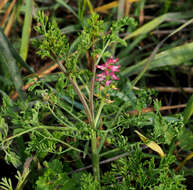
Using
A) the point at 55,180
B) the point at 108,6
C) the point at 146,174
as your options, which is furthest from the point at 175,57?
the point at 55,180

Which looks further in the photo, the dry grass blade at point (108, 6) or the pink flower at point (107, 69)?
the dry grass blade at point (108, 6)

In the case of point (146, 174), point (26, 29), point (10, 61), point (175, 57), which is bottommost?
point (146, 174)

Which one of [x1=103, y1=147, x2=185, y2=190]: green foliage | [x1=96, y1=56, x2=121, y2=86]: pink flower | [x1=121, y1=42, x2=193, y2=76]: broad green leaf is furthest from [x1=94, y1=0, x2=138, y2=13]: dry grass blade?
Result: [x1=103, y1=147, x2=185, y2=190]: green foliage

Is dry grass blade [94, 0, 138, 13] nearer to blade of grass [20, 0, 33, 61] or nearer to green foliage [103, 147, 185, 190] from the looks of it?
blade of grass [20, 0, 33, 61]

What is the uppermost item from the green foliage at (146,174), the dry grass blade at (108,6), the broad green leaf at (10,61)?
the dry grass blade at (108,6)

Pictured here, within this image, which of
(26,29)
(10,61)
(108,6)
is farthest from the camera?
(108,6)

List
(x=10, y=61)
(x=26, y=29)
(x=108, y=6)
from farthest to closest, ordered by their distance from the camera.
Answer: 1. (x=108, y=6)
2. (x=26, y=29)
3. (x=10, y=61)

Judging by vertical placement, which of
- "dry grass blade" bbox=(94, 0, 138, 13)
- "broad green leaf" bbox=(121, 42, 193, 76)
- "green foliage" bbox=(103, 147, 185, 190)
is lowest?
"green foliage" bbox=(103, 147, 185, 190)

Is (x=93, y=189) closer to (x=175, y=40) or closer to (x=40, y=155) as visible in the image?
(x=40, y=155)

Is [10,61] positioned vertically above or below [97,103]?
above

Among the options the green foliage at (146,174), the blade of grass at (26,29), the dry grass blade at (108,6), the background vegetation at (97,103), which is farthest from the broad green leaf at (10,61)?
the dry grass blade at (108,6)

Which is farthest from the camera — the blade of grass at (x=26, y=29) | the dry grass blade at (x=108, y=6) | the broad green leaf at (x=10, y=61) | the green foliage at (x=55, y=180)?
the dry grass blade at (x=108, y=6)

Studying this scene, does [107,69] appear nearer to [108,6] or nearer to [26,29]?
[26,29]

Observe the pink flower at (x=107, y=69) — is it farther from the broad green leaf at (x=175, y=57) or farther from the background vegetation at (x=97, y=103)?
the broad green leaf at (x=175, y=57)
